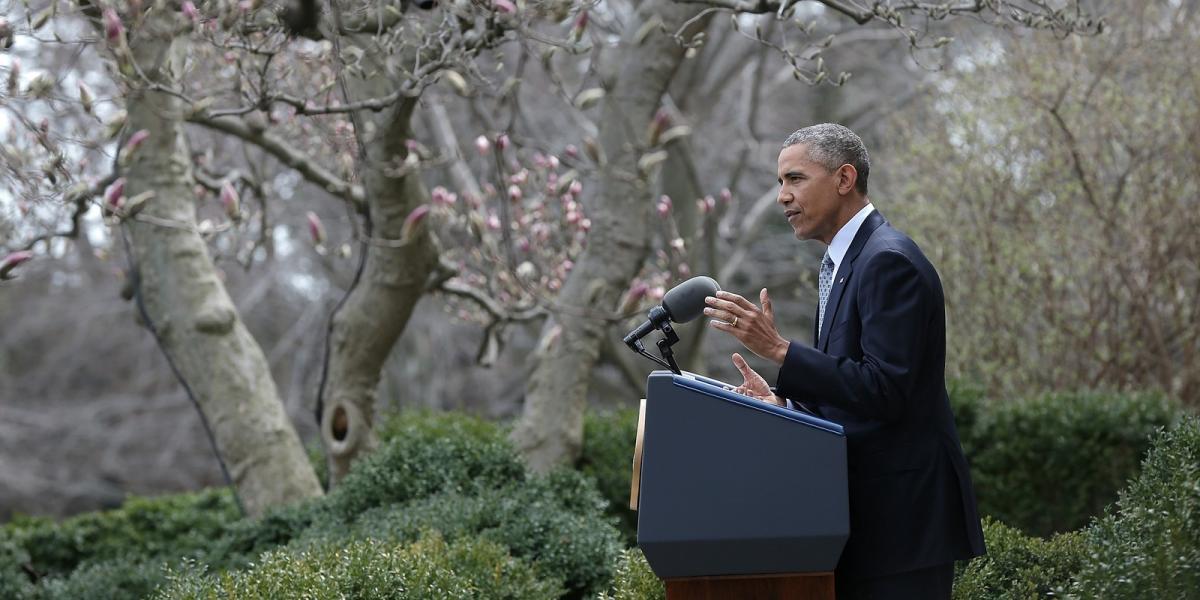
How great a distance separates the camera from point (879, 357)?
2.68m

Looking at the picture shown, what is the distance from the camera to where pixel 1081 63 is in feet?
27.5

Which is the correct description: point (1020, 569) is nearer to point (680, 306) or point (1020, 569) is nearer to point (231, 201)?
point (680, 306)

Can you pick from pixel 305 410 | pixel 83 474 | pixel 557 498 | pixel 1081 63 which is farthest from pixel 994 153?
pixel 83 474

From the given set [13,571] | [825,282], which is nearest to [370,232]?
[13,571]

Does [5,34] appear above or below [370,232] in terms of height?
above

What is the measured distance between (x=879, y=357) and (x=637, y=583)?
1.46 m

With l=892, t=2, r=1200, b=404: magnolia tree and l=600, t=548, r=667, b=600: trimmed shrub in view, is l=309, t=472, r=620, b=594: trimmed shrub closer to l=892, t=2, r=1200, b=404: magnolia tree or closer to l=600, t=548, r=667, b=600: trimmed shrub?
l=600, t=548, r=667, b=600: trimmed shrub

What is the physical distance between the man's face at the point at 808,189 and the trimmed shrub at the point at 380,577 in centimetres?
178

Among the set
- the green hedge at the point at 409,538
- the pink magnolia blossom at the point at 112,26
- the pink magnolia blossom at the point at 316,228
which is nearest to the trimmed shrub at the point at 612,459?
the green hedge at the point at 409,538

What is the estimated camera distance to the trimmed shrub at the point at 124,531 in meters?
7.79

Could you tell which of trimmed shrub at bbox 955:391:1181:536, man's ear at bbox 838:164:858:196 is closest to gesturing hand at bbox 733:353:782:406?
man's ear at bbox 838:164:858:196

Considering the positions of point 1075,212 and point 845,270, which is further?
point 1075,212

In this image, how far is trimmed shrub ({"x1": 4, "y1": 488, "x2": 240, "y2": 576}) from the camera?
25.6ft

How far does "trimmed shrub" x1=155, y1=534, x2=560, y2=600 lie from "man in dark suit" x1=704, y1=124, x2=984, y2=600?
1509mm
